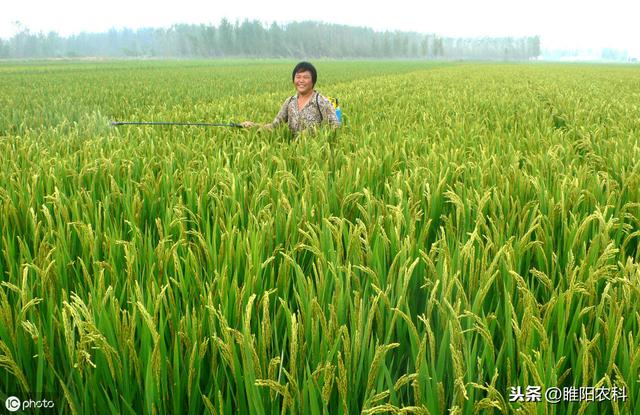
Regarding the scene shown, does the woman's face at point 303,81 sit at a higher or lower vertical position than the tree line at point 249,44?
Answer: lower

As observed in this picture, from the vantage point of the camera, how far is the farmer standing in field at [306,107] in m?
5.69

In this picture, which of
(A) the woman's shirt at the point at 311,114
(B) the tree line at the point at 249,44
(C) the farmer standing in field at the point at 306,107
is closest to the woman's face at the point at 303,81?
(C) the farmer standing in field at the point at 306,107

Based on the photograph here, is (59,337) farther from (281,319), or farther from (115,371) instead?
(281,319)

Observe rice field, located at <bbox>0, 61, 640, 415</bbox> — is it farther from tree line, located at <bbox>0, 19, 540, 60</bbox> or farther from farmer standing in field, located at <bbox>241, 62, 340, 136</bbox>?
tree line, located at <bbox>0, 19, 540, 60</bbox>

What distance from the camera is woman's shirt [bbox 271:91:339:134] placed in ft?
18.7

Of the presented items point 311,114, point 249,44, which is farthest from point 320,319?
point 249,44

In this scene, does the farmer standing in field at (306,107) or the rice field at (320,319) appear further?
the farmer standing in field at (306,107)

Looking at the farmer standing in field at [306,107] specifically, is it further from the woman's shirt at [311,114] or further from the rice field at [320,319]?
the rice field at [320,319]

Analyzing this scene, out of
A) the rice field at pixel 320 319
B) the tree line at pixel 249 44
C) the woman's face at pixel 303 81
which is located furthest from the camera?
the tree line at pixel 249 44

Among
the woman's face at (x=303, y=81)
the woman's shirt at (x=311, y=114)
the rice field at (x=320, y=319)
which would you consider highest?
the woman's face at (x=303, y=81)

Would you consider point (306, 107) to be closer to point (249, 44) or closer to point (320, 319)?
point (320, 319)

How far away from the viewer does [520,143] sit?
4.56 m

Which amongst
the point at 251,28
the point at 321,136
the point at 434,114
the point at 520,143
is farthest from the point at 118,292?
the point at 251,28

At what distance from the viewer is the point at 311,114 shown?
18.8 feet
